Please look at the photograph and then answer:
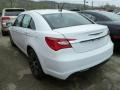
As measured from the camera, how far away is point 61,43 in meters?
3.73

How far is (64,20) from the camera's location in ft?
15.3

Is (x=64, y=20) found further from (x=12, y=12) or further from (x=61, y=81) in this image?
(x=12, y=12)

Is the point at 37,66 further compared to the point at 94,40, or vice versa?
the point at 37,66

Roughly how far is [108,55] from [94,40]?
23.2 inches

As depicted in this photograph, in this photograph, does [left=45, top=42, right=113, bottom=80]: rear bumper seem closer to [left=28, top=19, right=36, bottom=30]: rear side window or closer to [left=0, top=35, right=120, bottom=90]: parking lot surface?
[left=0, top=35, right=120, bottom=90]: parking lot surface

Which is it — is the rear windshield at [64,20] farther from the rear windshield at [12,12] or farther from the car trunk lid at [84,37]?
the rear windshield at [12,12]

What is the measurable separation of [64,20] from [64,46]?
1105 mm

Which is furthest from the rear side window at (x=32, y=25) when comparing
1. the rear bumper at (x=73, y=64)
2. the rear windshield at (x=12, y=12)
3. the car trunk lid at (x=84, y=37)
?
the rear windshield at (x=12, y=12)

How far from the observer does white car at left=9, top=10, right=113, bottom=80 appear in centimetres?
373

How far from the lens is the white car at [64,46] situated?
3.73 meters

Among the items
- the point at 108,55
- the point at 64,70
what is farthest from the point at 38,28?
the point at 108,55

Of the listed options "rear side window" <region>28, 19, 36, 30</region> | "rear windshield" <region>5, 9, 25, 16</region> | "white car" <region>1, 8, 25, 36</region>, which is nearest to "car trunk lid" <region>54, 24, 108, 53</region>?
"rear side window" <region>28, 19, 36, 30</region>

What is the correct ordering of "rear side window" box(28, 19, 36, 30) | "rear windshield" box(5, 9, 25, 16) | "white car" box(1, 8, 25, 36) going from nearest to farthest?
1. "rear side window" box(28, 19, 36, 30)
2. "white car" box(1, 8, 25, 36)
3. "rear windshield" box(5, 9, 25, 16)

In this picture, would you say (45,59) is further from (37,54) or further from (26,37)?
(26,37)
